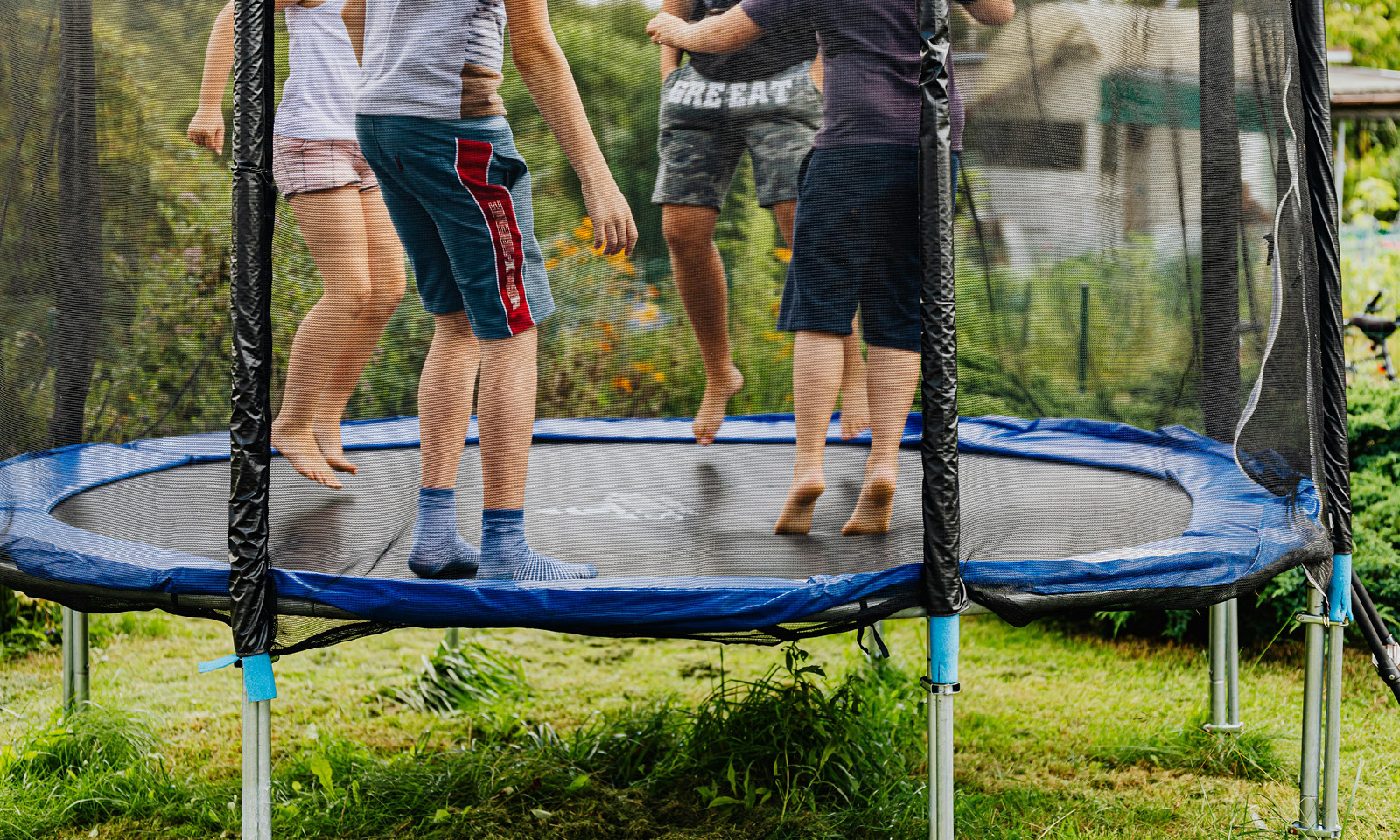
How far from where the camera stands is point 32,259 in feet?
5.79

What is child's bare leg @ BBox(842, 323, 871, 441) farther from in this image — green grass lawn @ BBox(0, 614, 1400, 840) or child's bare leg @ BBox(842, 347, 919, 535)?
green grass lawn @ BBox(0, 614, 1400, 840)

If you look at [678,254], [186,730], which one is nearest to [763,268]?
[678,254]

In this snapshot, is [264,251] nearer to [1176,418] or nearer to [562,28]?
[562,28]

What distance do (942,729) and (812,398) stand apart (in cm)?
59

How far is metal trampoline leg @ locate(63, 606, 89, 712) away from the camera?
7.48 ft

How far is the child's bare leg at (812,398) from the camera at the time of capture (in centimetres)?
177

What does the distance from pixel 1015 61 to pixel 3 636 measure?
284 centimetres

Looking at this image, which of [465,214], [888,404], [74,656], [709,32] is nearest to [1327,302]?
[888,404]

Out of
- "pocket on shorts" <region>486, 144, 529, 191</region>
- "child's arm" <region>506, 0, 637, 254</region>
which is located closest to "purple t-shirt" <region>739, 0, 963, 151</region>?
"child's arm" <region>506, 0, 637, 254</region>

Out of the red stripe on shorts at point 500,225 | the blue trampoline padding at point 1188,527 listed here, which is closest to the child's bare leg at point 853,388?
the blue trampoline padding at point 1188,527

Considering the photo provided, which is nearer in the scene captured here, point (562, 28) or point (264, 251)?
point (264, 251)

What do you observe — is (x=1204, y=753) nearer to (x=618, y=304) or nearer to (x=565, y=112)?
(x=618, y=304)

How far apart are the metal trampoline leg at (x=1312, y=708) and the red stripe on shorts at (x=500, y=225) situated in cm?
128

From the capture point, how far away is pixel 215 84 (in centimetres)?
163
